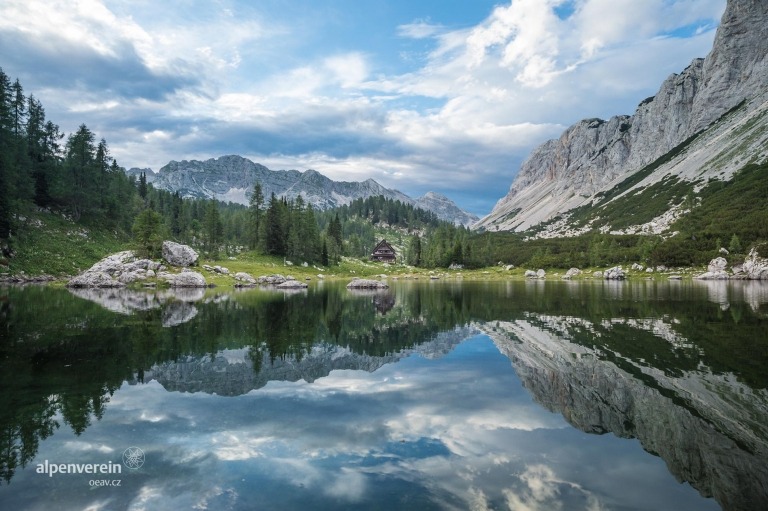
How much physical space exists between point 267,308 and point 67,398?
3180 centimetres

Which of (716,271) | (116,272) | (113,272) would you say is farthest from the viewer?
(716,271)

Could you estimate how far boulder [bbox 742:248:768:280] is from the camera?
9827 centimetres

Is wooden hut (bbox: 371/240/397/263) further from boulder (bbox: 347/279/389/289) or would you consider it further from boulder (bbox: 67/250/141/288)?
boulder (bbox: 67/250/141/288)

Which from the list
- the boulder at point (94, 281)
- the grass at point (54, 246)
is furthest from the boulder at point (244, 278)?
the grass at point (54, 246)

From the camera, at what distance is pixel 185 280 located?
78.8 m

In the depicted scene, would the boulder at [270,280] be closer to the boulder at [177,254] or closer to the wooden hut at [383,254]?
the boulder at [177,254]

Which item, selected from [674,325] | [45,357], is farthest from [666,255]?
[45,357]

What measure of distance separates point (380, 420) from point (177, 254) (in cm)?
8588

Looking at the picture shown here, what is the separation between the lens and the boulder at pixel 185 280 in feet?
257

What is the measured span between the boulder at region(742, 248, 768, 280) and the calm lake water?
304ft

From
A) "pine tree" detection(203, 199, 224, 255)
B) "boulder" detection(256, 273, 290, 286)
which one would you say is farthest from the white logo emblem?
"pine tree" detection(203, 199, 224, 255)

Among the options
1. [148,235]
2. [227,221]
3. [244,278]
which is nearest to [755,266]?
[244,278]

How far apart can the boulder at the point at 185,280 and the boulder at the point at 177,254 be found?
8957mm

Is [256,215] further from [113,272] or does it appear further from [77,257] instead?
[113,272]
